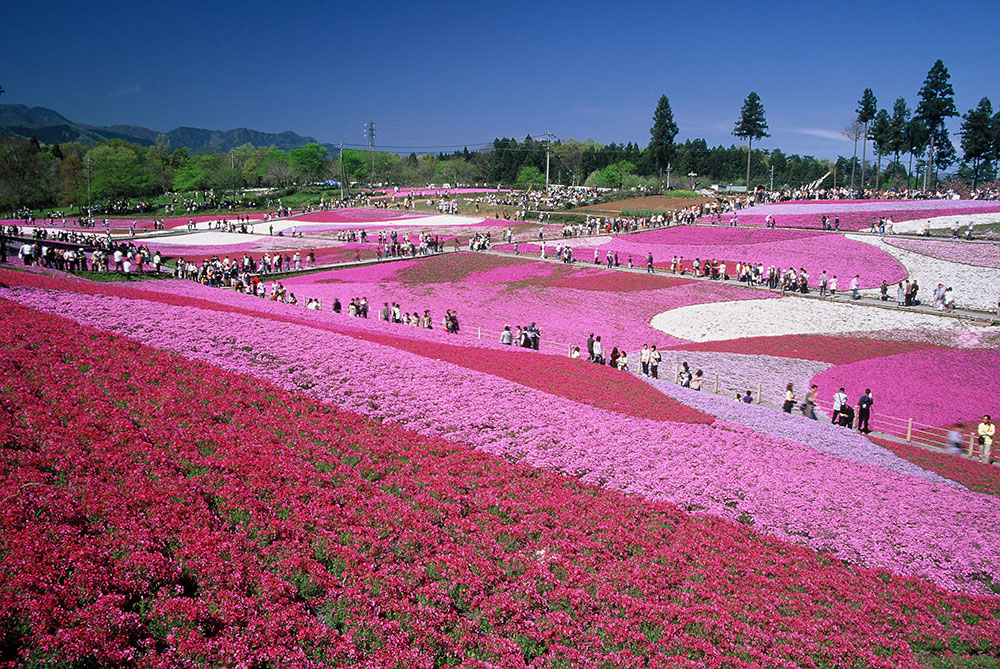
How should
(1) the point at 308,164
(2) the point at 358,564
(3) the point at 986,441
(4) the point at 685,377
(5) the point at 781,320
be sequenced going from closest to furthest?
1. (2) the point at 358,564
2. (3) the point at 986,441
3. (4) the point at 685,377
4. (5) the point at 781,320
5. (1) the point at 308,164

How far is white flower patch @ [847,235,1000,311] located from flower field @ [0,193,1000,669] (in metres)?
16.1

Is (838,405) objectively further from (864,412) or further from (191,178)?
(191,178)

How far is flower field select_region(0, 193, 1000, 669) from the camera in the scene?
7.88m

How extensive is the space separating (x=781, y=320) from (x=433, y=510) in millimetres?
30619

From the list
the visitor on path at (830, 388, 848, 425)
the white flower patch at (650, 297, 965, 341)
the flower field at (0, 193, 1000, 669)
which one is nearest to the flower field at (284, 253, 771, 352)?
the white flower patch at (650, 297, 965, 341)

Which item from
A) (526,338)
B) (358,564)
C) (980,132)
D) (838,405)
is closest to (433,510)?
(358,564)

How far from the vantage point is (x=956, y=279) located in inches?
1598

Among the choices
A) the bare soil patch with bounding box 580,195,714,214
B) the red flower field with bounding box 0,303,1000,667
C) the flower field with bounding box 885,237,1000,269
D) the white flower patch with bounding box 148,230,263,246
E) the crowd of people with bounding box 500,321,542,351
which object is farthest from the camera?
the bare soil patch with bounding box 580,195,714,214

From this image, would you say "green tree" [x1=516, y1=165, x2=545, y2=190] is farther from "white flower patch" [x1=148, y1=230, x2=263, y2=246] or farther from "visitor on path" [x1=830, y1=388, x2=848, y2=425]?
"visitor on path" [x1=830, y1=388, x2=848, y2=425]

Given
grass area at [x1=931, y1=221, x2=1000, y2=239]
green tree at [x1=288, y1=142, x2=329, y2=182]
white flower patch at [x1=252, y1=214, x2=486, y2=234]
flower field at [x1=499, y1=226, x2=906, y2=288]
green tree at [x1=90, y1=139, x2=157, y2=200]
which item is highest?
green tree at [x1=288, y1=142, x2=329, y2=182]

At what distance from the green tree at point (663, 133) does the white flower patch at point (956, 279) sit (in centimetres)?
7505

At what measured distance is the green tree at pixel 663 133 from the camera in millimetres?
118062

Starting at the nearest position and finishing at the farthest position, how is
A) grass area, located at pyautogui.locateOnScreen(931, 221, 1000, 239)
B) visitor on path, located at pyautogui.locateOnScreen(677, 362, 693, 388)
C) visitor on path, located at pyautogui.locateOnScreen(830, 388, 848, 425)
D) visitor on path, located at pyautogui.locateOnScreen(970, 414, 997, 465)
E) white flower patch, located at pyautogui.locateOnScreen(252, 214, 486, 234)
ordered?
visitor on path, located at pyautogui.locateOnScreen(970, 414, 997, 465) < visitor on path, located at pyautogui.locateOnScreen(830, 388, 848, 425) < visitor on path, located at pyautogui.locateOnScreen(677, 362, 693, 388) < grass area, located at pyautogui.locateOnScreen(931, 221, 1000, 239) < white flower patch, located at pyautogui.locateOnScreen(252, 214, 486, 234)

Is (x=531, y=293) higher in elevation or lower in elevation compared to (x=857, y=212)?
lower
